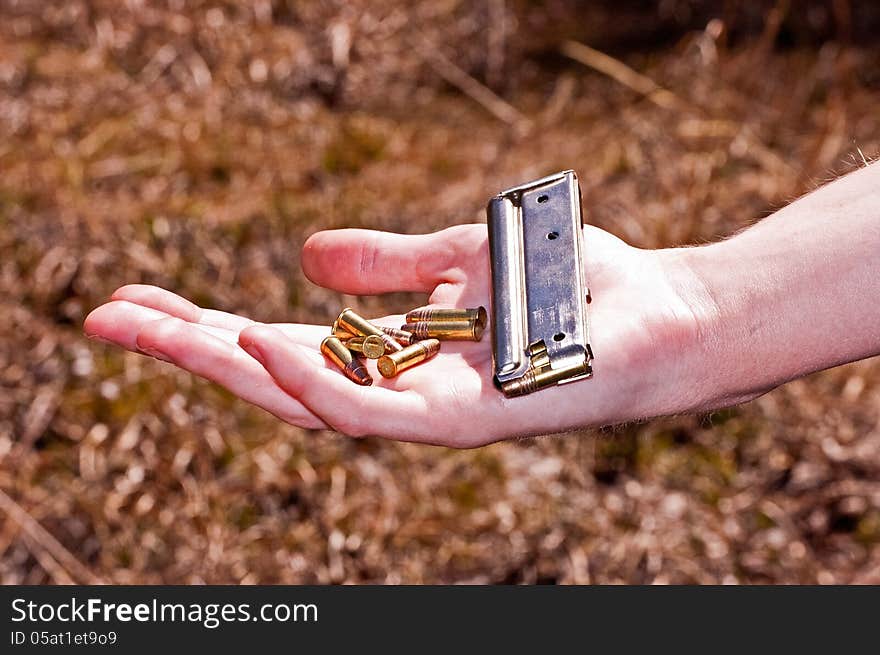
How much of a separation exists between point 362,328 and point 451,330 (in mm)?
266

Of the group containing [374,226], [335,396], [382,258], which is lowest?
[335,396]

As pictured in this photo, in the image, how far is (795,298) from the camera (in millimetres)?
2678

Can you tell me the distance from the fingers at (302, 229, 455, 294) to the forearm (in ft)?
2.67

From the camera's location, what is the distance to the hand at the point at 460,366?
2572mm

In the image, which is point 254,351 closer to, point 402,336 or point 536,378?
point 402,336

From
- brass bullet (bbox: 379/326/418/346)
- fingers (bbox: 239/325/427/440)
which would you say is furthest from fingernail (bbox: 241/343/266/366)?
brass bullet (bbox: 379/326/418/346)

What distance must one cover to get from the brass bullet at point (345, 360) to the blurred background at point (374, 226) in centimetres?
114

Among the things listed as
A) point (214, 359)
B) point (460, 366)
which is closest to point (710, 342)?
point (460, 366)

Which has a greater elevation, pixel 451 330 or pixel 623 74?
pixel 623 74

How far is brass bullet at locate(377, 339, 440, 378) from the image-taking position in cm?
281

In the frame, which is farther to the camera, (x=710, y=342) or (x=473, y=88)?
(x=473, y=88)

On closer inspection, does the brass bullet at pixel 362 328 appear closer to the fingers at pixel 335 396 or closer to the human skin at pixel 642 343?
the human skin at pixel 642 343

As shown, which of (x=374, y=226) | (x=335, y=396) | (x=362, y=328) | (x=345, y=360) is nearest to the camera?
(x=335, y=396)

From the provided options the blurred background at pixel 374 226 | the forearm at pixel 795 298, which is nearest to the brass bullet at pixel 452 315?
the forearm at pixel 795 298
